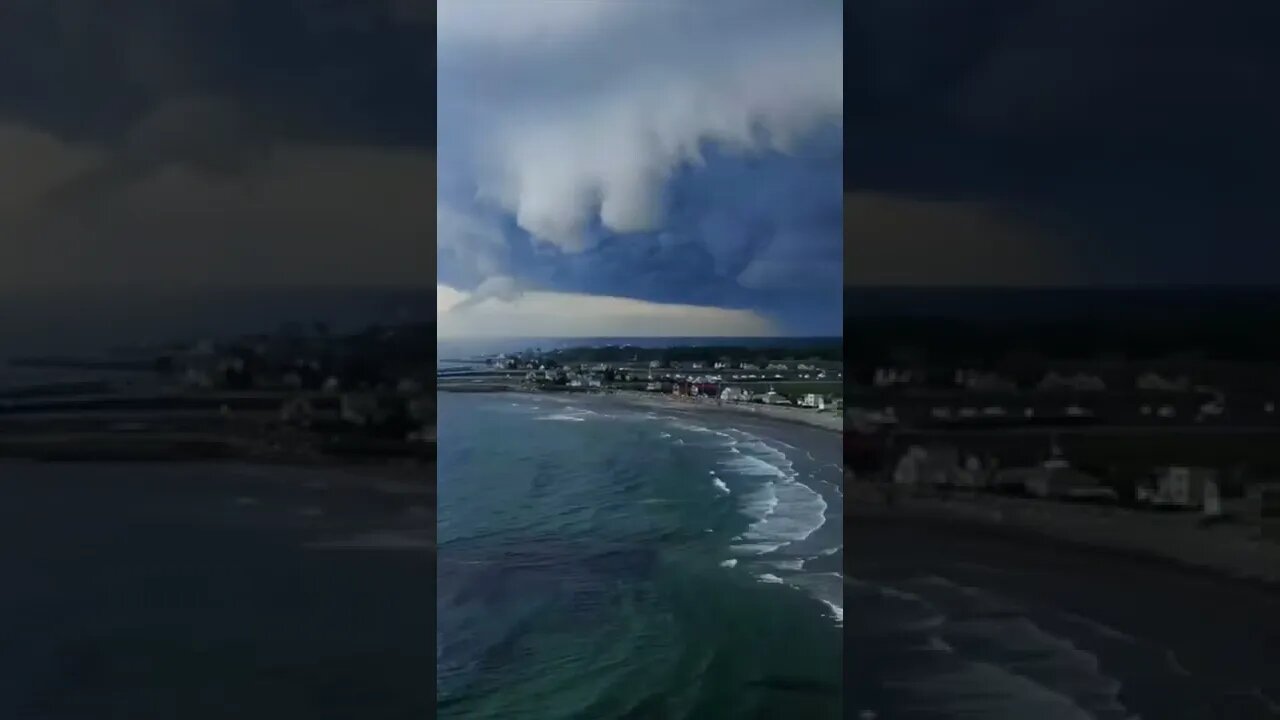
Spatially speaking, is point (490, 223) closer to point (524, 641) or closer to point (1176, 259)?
point (524, 641)

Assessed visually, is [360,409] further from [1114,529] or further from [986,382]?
[1114,529]

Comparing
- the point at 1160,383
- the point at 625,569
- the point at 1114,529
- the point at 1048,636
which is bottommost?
the point at 625,569

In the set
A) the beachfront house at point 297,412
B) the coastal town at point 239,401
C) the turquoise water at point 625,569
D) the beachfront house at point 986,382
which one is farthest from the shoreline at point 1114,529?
the turquoise water at point 625,569

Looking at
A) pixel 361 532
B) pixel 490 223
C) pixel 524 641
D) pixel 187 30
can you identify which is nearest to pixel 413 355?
pixel 361 532

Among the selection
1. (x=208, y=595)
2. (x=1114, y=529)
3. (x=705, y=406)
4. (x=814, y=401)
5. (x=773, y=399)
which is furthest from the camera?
(x=705, y=406)

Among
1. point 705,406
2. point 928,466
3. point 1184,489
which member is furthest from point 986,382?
point 705,406

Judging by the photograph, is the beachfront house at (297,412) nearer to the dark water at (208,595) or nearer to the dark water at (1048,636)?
the dark water at (208,595)
